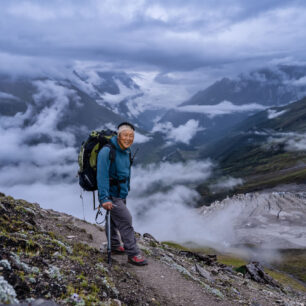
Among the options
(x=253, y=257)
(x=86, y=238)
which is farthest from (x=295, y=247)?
(x=86, y=238)

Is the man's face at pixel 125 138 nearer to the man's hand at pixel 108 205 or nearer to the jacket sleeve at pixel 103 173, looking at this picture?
the jacket sleeve at pixel 103 173

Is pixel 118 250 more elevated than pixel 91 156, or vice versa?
pixel 91 156

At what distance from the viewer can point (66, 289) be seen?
8.59 metres

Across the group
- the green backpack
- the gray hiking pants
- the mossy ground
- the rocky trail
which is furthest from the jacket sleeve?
the mossy ground

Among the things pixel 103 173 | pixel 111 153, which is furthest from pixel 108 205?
pixel 111 153

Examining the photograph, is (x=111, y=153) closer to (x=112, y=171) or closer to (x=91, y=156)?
(x=112, y=171)

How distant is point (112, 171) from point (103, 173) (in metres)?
0.58

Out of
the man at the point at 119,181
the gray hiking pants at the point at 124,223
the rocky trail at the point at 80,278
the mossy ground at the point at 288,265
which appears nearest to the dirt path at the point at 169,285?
the rocky trail at the point at 80,278

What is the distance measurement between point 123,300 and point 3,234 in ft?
16.5

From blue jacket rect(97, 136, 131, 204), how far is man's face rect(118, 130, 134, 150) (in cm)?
19

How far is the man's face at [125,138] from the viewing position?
12.3m

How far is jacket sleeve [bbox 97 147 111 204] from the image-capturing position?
12.0 metres

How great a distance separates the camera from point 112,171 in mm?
12492

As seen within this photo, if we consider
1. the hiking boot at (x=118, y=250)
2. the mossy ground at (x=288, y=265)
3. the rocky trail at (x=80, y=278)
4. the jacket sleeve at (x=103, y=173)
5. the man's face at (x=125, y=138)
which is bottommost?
the rocky trail at (x=80, y=278)
